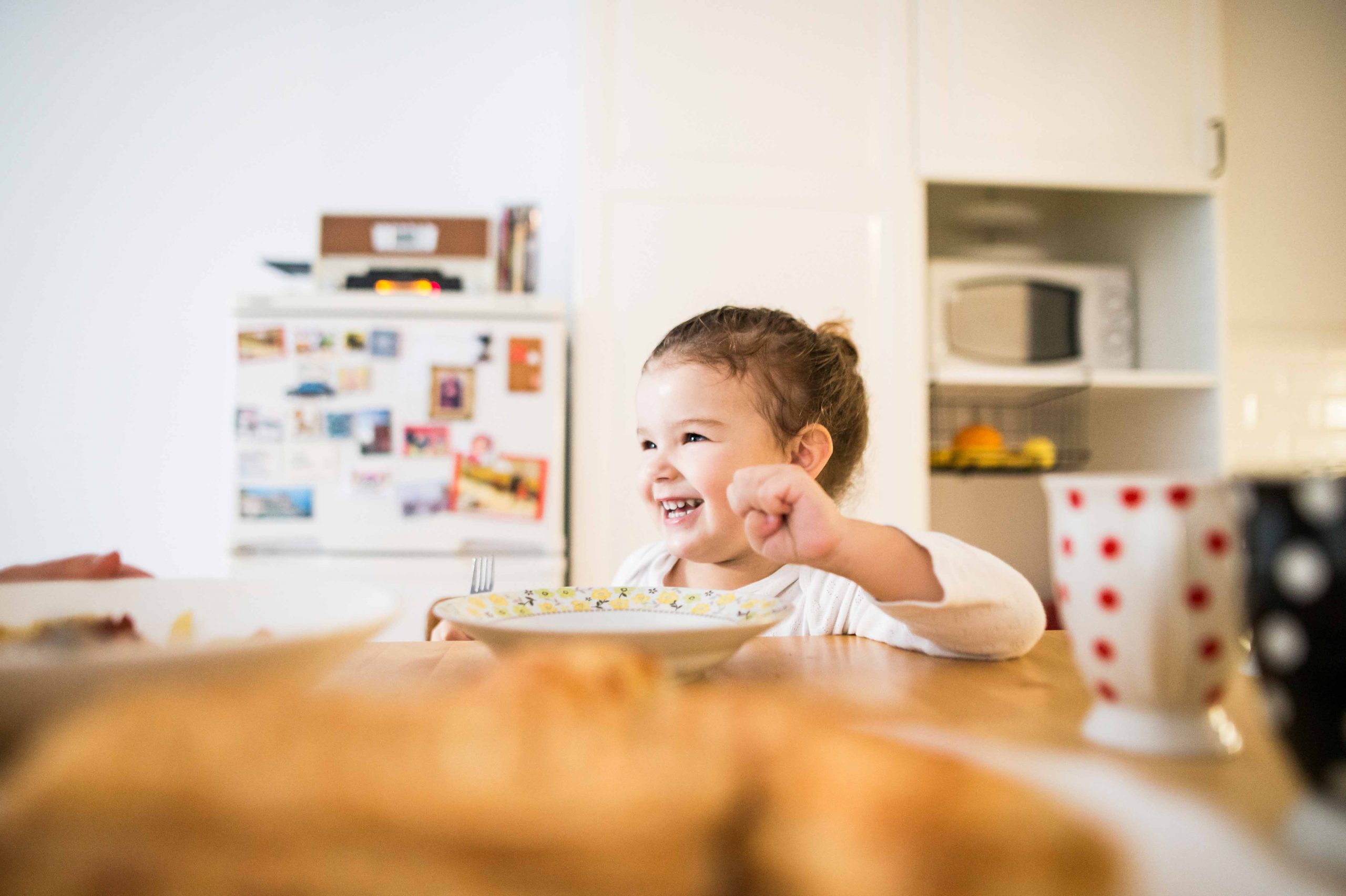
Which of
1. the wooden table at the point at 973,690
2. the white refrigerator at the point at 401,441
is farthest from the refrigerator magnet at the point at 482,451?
the wooden table at the point at 973,690

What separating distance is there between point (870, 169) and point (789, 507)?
1572 millimetres

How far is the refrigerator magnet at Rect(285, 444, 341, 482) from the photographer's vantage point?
1.68 metres

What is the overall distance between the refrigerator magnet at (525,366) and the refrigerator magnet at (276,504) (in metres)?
0.49

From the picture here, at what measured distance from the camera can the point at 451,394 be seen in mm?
1712

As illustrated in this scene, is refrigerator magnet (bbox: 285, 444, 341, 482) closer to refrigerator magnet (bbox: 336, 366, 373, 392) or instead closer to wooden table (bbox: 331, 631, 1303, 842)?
refrigerator magnet (bbox: 336, 366, 373, 392)

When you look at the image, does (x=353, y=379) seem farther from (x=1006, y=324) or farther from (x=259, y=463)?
(x=1006, y=324)

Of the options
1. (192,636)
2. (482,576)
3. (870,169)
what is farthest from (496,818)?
Result: (870,169)

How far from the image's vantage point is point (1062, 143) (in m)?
1.98

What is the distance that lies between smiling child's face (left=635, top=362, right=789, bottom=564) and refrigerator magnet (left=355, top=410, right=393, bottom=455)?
81cm

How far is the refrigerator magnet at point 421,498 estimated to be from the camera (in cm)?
169

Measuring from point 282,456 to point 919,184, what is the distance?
1596 millimetres

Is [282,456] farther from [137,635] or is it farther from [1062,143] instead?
[1062,143]

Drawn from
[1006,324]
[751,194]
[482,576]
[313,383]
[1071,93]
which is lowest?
[482,576]

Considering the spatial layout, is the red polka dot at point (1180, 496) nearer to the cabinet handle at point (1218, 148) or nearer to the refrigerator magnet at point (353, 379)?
the refrigerator magnet at point (353, 379)
